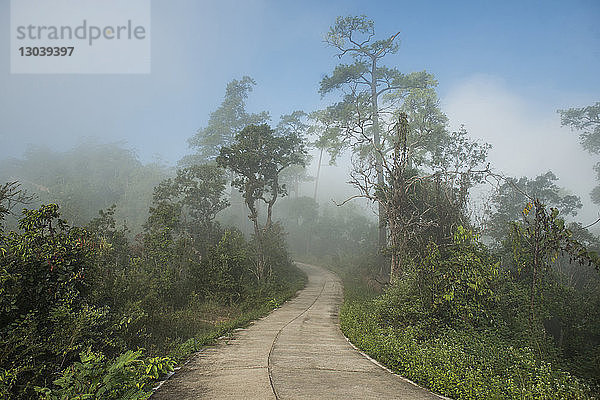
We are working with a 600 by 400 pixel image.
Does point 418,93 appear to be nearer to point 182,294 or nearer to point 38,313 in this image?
point 182,294

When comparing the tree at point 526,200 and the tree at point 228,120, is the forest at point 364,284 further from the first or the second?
the tree at point 228,120

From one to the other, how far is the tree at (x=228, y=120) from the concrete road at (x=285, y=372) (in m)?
32.4

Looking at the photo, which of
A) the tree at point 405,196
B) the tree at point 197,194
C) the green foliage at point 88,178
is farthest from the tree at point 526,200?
the green foliage at point 88,178

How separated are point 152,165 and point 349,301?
A: 4221cm

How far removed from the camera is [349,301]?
43.5 feet

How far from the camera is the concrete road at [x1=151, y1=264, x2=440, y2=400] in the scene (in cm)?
457

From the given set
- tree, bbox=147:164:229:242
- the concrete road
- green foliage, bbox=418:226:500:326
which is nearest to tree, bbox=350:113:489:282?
green foliage, bbox=418:226:500:326

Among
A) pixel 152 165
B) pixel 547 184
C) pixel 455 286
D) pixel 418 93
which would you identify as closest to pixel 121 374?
pixel 455 286

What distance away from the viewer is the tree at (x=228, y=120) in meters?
38.1

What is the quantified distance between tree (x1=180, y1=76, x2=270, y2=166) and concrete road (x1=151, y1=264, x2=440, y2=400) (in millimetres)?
32378

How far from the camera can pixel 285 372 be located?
5.41 metres

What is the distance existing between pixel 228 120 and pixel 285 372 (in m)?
37.0

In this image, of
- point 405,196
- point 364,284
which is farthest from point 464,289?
point 364,284

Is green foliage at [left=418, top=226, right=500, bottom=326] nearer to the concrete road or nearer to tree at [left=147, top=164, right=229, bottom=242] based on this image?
the concrete road
